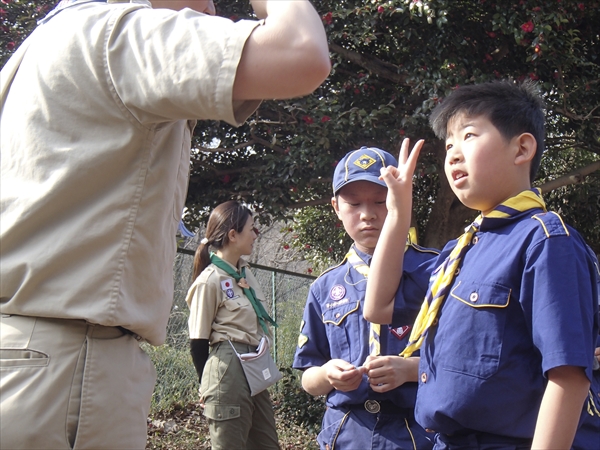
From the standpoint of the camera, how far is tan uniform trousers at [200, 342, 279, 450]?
14.5 feet

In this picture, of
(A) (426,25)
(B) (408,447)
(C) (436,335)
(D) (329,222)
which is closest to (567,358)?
(C) (436,335)

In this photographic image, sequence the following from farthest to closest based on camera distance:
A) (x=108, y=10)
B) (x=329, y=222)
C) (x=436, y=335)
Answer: (x=329, y=222) → (x=436, y=335) → (x=108, y=10)

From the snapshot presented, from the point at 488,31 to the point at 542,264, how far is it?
5.04m

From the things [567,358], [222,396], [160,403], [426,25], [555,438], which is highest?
[426,25]

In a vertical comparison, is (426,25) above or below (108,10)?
above

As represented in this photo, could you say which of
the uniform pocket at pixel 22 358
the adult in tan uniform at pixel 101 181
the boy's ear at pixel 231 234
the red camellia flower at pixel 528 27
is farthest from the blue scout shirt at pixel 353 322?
the red camellia flower at pixel 528 27

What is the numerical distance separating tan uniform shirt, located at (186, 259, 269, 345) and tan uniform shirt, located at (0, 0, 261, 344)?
3204 mm

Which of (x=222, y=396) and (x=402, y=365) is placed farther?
(x=222, y=396)

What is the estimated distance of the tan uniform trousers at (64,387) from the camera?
4.14 ft

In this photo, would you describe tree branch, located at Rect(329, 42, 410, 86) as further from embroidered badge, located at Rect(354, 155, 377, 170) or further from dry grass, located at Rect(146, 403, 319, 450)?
embroidered badge, located at Rect(354, 155, 377, 170)

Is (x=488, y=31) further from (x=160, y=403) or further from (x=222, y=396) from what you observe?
(x=160, y=403)

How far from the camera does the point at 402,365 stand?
7.18 feet

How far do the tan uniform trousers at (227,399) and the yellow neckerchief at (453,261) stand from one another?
269 cm

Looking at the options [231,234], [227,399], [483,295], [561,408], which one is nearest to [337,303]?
[483,295]
